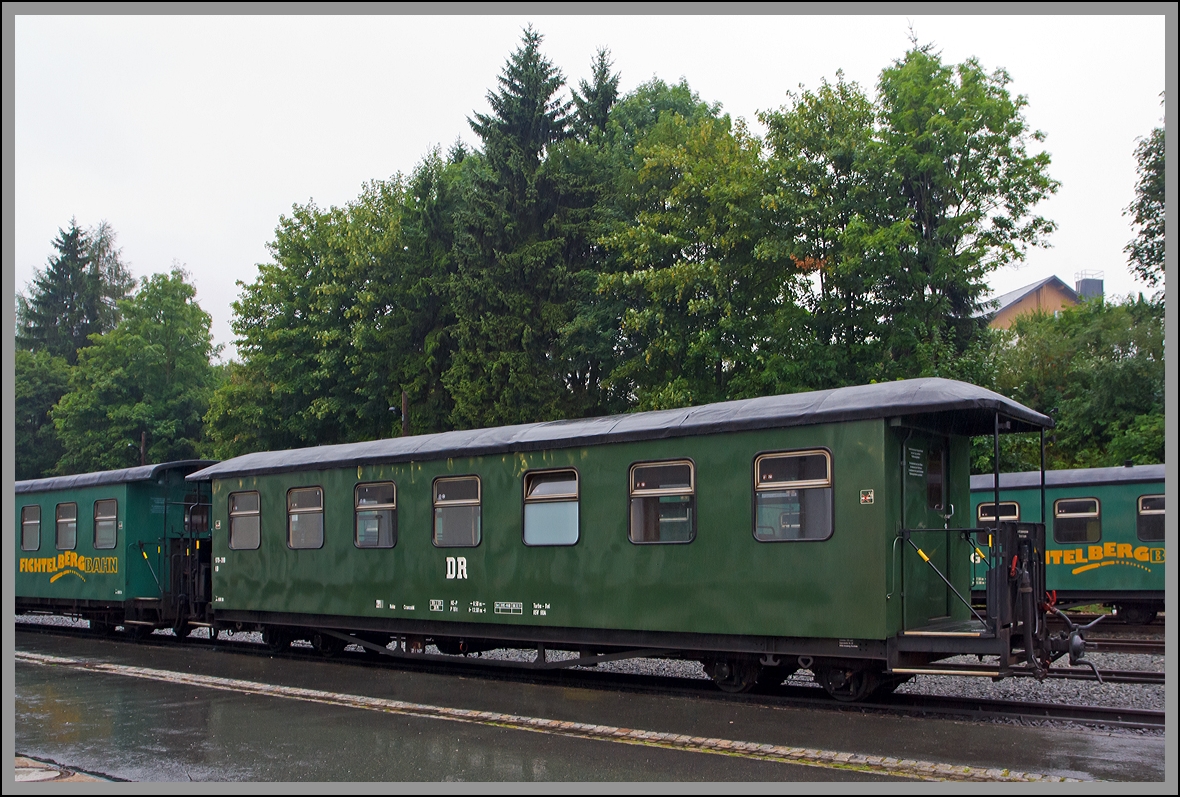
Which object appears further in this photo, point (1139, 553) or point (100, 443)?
point (100, 443)

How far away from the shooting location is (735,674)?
10578 mm

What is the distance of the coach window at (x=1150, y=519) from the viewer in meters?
→ 17.1

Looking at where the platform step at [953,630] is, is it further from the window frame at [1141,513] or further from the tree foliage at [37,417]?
the tree foliage at [37,417]

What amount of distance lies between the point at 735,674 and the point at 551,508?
2.75 meters

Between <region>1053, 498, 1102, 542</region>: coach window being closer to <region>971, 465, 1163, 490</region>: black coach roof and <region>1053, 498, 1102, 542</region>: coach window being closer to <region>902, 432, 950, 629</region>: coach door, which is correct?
<region>971, 465, 1163, 490</region>: black coach roof

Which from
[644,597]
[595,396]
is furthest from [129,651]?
[595,396]

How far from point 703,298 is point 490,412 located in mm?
7653

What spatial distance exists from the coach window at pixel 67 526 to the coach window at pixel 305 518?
677cm

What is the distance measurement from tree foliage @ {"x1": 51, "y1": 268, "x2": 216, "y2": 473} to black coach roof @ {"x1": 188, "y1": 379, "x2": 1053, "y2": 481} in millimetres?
45978

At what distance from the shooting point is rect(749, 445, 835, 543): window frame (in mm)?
9562

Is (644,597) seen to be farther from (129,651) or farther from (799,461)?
(129,651)

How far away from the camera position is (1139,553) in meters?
17.3

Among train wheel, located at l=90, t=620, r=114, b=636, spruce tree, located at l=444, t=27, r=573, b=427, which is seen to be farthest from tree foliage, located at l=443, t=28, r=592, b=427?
train wheel, located at l=90, t=620, r=114, b=636

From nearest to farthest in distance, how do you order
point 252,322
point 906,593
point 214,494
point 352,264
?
point 906,593 → point 214,494 → point 352,264 → point 252,322
